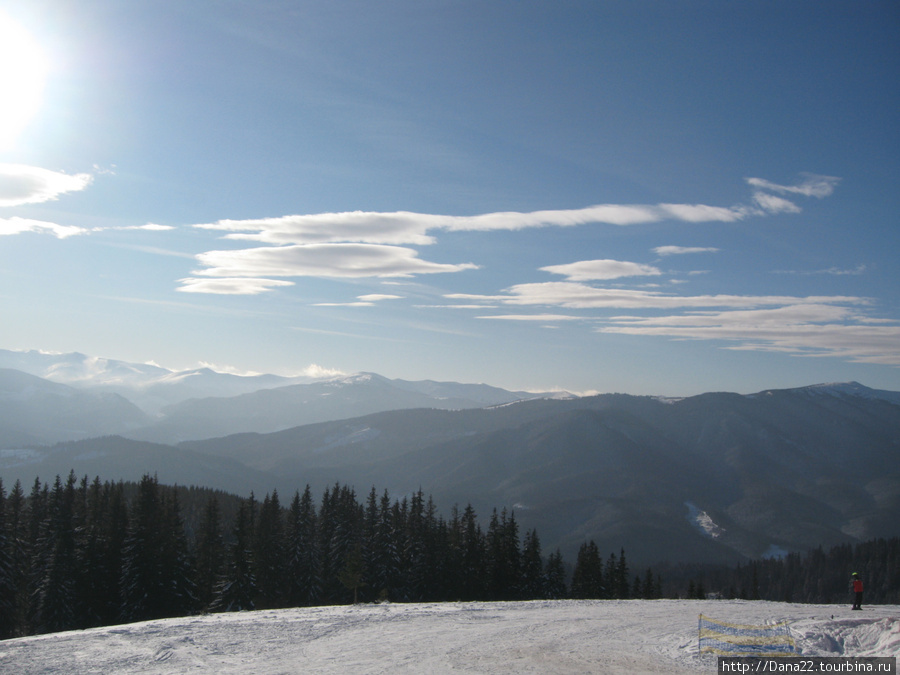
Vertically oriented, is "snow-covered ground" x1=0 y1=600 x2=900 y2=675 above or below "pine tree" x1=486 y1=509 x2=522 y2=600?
above

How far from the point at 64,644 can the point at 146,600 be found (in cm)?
2968

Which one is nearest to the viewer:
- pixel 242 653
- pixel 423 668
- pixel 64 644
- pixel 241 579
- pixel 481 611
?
pixel 423 668

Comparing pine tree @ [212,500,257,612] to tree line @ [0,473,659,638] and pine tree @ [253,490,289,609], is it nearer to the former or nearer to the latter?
tree line @ [0,473,659,638]

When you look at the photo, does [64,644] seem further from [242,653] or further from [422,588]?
[422,588]

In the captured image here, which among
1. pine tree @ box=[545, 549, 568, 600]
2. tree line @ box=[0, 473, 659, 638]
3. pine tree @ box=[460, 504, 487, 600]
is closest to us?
tree line @ box=[0, 473, 659, 638]

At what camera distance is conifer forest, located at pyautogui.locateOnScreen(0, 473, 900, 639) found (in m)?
49.4

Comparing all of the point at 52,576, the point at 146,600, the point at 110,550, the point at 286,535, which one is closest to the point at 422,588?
the point at 286,535

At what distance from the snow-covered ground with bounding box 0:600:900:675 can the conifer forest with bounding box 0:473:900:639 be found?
18.3 metres

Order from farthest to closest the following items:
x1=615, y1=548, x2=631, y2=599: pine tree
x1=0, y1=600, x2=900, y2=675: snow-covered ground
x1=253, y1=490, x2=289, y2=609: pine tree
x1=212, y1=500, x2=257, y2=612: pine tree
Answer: x1=615, y1=548, x2=631, y2=599: pine tree, x1=253, y1=490, x2=289, y2=609: pine tree, x1=212, y1=500, x2=257, y2=612: pine tree, x1=0, y1=600, x2=900, y2=675: snow-covered ground

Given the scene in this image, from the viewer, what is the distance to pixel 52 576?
160 ft

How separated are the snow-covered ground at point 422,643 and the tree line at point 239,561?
18681 millimetres

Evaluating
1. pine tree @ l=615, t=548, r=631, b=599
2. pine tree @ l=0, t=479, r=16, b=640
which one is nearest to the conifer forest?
pine tree @ l=0, t=479, r=16, b=640

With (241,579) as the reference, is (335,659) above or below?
above

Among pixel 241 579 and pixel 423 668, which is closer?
pixel 423 668
